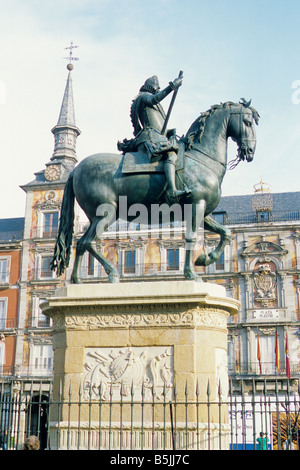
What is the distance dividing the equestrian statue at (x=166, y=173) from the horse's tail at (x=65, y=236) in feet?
0.05

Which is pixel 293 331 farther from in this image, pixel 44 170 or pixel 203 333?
pixel 203 333

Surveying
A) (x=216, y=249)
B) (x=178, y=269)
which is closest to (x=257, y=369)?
(x=178, y=269)

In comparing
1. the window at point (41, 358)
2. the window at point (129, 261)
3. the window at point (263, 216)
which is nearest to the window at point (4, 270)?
the window at point (41, 358)

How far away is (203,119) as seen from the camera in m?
9.05

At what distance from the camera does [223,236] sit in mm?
8891

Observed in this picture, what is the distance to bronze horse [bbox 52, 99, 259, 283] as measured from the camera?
8672 mm

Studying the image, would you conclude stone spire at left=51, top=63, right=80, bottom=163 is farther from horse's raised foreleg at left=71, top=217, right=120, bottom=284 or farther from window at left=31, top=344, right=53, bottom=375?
horse's raised foreleg at left=71, top=217, right=120, bottom=284

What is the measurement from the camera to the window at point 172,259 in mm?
39531

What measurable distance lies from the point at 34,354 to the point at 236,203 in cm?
1733

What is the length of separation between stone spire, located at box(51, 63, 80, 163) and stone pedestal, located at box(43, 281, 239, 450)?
123ft

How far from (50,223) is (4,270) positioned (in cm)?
454

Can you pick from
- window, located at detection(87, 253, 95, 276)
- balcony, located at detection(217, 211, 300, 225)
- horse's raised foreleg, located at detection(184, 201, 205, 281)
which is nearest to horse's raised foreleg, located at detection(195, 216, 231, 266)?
horse's raised foreleg, located at detection(184, 201, 205, 281)
